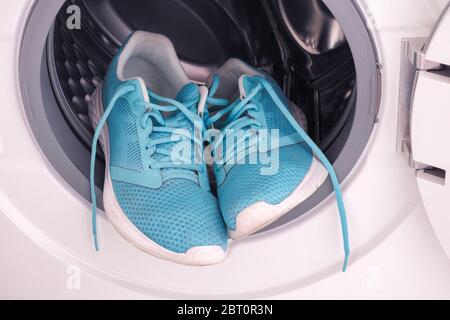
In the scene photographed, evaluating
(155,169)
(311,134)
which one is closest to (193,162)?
(155,169)

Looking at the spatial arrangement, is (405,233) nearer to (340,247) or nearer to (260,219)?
(340,247)

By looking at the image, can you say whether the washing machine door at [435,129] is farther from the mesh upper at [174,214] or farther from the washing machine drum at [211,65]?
the mesh upper at [174,214]

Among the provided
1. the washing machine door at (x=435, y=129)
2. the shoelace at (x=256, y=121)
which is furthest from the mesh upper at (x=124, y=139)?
the washing machine door at (x=435, y=129)

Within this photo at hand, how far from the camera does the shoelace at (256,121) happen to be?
2.65 ft

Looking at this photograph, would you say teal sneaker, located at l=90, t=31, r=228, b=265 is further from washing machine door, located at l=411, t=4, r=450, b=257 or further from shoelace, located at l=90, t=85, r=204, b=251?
washing machine door, located at l=411, t=4, r=450, b=257

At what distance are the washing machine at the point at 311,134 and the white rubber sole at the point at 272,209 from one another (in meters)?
0.03

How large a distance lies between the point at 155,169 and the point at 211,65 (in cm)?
33

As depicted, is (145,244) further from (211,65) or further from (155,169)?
(211,65)

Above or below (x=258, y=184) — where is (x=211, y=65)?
above

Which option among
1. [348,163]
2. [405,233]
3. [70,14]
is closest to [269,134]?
[348,163]

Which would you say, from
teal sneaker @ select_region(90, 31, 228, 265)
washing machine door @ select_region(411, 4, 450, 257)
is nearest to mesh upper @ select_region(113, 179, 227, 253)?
teal sneaker @ select_region(90, 31, 228, 265)

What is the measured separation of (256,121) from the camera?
32.7 inches

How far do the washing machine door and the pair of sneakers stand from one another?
0.11 metres

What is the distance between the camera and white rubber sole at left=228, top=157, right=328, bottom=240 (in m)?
0.77
